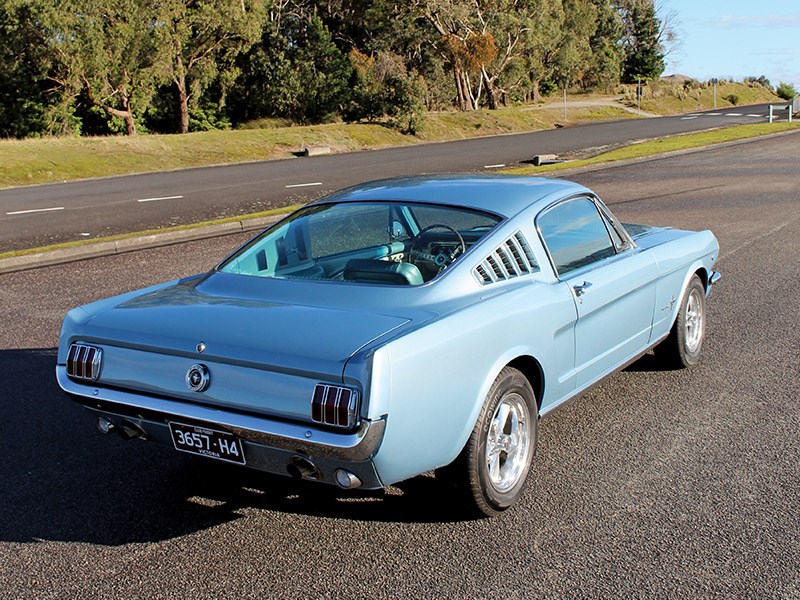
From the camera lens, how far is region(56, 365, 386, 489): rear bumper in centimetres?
341

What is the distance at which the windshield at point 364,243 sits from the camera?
4.55 metres

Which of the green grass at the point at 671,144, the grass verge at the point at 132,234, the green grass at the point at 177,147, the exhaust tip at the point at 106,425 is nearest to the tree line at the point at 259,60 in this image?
the green grass at the point at 177,147

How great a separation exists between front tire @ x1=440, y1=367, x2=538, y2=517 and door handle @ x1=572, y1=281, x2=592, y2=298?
69cm

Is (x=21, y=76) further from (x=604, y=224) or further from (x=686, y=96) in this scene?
(x=686, y=96)

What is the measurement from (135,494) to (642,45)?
9416 centimetres

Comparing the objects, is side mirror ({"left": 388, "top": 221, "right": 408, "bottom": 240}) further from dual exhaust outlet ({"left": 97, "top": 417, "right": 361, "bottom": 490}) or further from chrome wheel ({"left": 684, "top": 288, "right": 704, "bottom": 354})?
chrome wheel ({"left": 684, "top": 288, "right": 704, "bottom": 354})

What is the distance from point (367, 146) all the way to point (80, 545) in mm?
34732

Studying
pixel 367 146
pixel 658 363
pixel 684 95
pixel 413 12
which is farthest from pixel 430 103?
pixel 658 363

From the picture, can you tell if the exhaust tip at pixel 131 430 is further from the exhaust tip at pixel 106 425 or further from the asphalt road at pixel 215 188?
the asphalt road at pixel 215 188

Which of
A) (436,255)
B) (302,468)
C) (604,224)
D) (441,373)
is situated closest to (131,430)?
(302,468)

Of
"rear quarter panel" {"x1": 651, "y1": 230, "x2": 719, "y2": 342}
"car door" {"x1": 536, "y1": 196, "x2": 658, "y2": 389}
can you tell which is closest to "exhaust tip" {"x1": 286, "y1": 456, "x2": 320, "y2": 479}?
"car door" {"x1": 536, "y1": 196, "x2": 658, "y2": 389}

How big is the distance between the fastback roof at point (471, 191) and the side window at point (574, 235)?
9 cm

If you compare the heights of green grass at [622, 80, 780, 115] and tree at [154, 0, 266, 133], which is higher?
tree at [154, 0, 266, 133]

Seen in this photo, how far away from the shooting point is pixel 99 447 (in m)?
5.03
